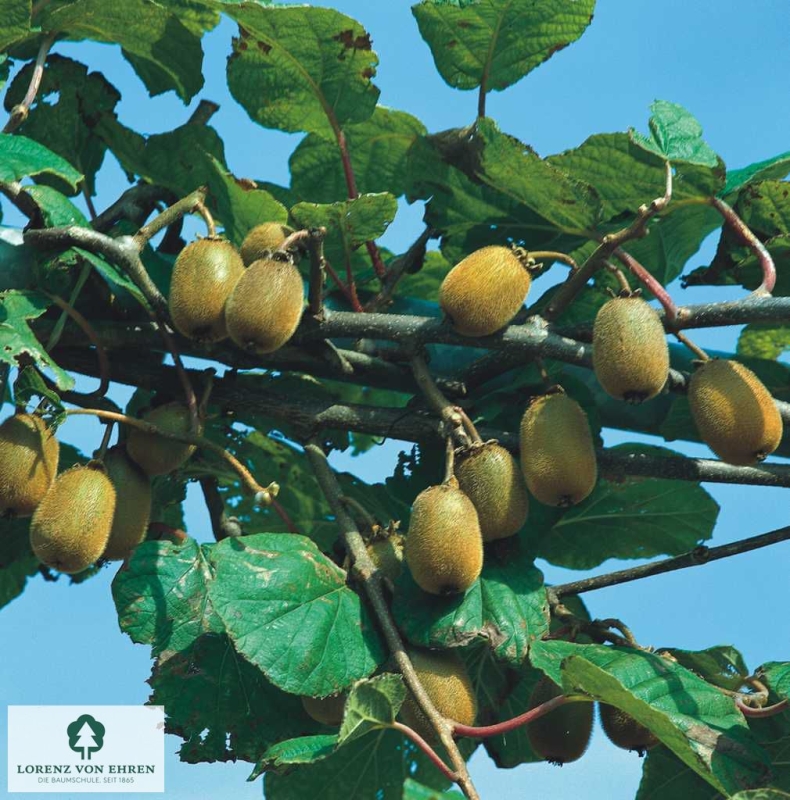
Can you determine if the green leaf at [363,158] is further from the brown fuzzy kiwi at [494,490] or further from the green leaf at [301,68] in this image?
the brown fuzzy kiwi at [494,490]

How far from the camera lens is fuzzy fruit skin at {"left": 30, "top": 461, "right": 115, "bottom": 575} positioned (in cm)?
150

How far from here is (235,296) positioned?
60.1 inches

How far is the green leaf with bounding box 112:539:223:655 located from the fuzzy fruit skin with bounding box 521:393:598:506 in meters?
0.43

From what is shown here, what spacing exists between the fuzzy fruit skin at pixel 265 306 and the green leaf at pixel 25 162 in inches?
11.0

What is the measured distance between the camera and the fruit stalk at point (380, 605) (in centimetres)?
131

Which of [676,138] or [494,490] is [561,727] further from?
[676,138]

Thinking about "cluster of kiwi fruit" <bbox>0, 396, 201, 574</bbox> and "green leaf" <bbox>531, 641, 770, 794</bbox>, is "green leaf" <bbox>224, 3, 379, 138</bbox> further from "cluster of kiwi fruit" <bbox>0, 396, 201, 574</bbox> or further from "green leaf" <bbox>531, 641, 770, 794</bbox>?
"green leaf" <bbox>531, 641, 770, 794</bbox>

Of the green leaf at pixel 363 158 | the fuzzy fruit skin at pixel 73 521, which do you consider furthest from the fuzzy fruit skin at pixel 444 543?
the green leaf at pixel 363 158

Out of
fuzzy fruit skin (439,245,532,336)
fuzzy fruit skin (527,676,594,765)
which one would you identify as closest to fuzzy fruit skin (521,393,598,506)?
fuzzy fruit skin (439,245,532,336)

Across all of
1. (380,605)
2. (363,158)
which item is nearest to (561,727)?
(380,605)

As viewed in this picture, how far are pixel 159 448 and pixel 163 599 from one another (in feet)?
0.63

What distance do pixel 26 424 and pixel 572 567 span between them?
0.92 m

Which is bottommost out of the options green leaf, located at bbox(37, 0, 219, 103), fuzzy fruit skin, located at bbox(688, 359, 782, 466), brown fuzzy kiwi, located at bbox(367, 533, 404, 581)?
brown fuzzy kiwi, located at bbox(367, 533, 404, 581)

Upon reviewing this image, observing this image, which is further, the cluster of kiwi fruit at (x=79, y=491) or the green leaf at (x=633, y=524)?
the green leaf at (x=633, y=524)
